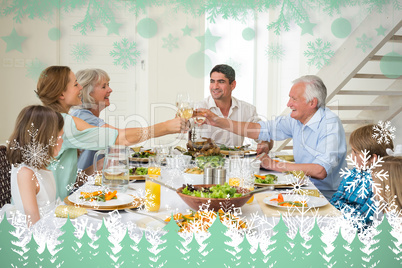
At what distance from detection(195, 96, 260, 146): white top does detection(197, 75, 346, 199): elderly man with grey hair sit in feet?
2.03

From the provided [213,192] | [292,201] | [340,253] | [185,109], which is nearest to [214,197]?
[213,192]

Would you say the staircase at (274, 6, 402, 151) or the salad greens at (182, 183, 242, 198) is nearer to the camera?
the salad greens at (182, 183, 242, 198)

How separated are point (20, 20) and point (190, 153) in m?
3.04

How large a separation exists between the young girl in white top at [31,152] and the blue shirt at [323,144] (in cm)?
124

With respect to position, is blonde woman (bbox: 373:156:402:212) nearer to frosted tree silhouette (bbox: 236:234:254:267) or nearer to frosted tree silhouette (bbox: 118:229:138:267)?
frosted tree silhouette (bbox: 236:234:254:267)

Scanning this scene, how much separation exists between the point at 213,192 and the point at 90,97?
59.1 inches

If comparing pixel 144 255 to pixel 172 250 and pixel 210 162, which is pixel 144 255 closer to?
pixel 172 250

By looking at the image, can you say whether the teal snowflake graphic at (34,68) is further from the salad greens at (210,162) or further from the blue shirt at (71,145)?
the salad greens at (210,162)

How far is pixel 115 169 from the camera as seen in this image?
1364 millimetres

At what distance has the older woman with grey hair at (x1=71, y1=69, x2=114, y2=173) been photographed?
7.49 ft

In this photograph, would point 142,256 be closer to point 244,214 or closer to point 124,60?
point 244,214

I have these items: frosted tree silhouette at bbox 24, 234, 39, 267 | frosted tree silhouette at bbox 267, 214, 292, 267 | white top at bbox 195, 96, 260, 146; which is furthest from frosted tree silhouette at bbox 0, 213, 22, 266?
white top at bbox 195, 96, 260, 146

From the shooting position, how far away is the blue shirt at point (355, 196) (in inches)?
53.0

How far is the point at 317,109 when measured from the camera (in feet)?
7.27
